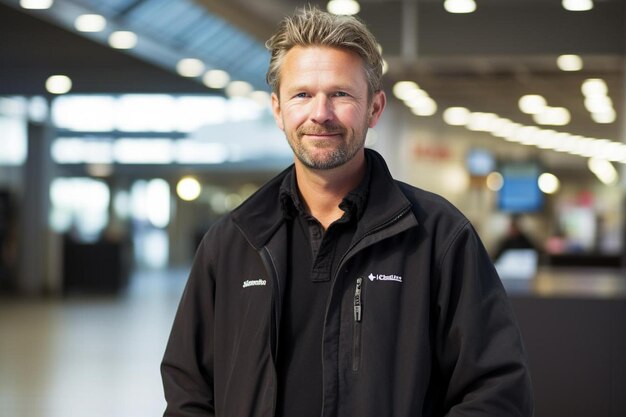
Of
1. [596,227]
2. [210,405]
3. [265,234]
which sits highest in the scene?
[596,227]

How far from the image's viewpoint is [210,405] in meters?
2.35

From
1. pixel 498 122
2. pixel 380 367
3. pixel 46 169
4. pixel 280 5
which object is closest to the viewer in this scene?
pixel 380 367

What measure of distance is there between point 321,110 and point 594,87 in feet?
50.9

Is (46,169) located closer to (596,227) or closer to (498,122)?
(498,122)

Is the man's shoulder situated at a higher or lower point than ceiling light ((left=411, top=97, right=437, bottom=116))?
lower

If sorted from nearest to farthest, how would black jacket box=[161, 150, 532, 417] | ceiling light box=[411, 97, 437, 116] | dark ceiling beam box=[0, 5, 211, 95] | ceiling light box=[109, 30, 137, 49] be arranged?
1. black jacket box=[161, 150, 532, 417]
2. ceiling light box=[109, 30, 137, 49]
3. dark ceiling beam box=[0, 5, 211, 95]
4. ceiling light box=[411, 97, 437, 116]

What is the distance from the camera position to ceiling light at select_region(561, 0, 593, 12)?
42.0ft

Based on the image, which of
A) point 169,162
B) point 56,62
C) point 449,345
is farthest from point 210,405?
point 169,162

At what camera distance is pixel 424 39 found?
535 inches

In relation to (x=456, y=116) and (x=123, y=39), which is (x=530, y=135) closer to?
(x=456, y=116)

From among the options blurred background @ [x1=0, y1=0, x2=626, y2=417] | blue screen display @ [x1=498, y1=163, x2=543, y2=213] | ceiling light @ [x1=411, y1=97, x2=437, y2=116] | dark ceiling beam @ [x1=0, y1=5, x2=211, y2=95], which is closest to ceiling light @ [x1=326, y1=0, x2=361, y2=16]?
blurred background @ [x1=0, y1=0, x2=626, y2=417]

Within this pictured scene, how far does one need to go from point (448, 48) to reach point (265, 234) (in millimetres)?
11632

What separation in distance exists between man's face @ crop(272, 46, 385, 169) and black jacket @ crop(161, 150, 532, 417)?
0.14m

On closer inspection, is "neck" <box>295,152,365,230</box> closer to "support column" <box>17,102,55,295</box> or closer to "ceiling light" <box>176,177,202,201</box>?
"support column" <box>17,102,55,295</box>
